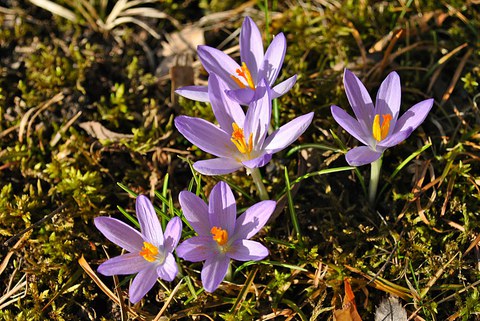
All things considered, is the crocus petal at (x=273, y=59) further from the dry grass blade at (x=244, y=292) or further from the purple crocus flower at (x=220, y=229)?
the dry grass blade at (x=244, y=292)

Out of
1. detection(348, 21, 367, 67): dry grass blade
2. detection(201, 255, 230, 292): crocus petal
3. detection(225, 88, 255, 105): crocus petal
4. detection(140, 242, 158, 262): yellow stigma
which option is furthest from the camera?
detection(348, 21, 367, 67): dry grass blade

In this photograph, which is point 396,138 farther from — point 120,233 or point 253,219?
point 120,233

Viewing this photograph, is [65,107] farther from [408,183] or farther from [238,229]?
[408,183]

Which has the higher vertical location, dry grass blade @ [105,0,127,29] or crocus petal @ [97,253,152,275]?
dry grass blade @ [105,0,127,29]

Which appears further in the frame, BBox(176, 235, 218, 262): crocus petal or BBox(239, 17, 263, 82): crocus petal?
BBox(239, 17, 263, 82): crocus petal

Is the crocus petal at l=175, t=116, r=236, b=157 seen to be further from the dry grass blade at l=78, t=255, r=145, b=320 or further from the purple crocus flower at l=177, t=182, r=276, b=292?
the dry grass blade at l=78, t=255, r=145, b=320

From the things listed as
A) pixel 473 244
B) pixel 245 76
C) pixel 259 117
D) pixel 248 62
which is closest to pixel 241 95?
pixel 259 117

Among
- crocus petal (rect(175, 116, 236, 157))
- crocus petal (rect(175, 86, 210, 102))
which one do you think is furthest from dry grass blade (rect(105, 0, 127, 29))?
crocus petal (rect(175, 116, 236, 157))
